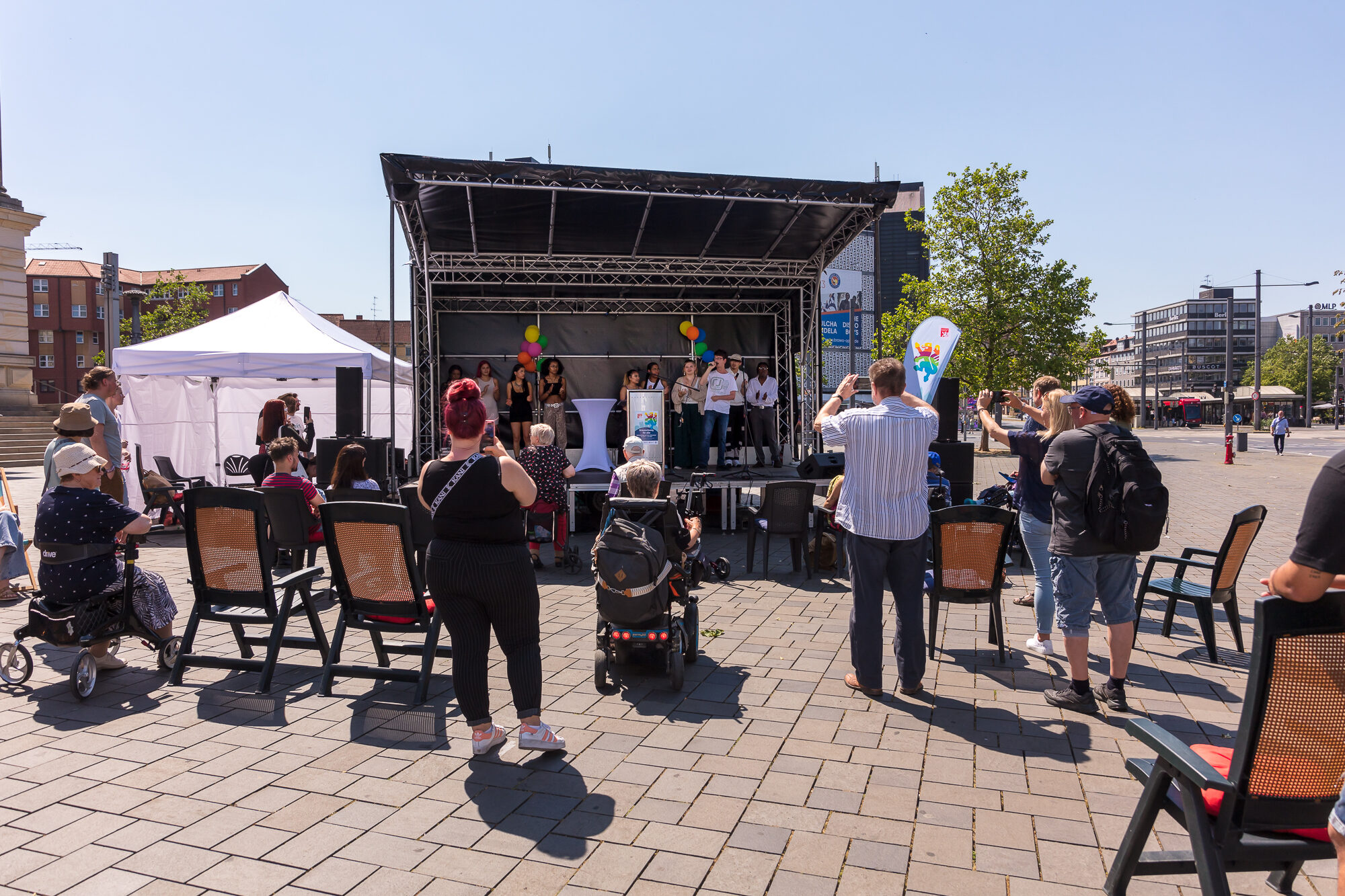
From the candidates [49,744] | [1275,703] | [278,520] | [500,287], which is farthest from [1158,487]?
[500,287]

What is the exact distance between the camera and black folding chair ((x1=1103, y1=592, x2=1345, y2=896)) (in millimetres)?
2033

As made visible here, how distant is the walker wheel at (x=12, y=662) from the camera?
15.6 ft

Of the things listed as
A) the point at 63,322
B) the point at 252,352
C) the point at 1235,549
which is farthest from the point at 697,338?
the point at 63,322

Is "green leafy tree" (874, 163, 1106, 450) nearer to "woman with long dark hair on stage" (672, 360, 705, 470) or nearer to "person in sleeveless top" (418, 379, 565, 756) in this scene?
"woman with long dark hair on stage" (672, 360, 705, 470)

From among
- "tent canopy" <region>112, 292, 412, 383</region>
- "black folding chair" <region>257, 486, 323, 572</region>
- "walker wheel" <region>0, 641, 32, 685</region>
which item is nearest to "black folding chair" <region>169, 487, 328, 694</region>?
"walker wheel" <region>0, 641, 32, 685</region>

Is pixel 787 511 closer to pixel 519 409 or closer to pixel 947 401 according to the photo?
pixel 947 401

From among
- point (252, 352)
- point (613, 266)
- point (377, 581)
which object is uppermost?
point (613, 266)

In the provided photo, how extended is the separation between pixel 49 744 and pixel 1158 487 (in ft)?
18.1

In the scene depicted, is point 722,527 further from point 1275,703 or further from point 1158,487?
A: point 1275,703

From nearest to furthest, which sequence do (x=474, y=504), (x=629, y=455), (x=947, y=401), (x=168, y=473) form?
1. (x=474, y=504)
2. (x=629, y=455)
3. (x=947, y=401)
4. (x=168, y=473)

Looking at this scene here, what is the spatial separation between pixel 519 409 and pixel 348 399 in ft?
11.4

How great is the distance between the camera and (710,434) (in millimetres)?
13812

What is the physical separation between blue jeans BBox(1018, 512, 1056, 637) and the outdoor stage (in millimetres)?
6176

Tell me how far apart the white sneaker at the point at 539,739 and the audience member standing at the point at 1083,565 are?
265cm
